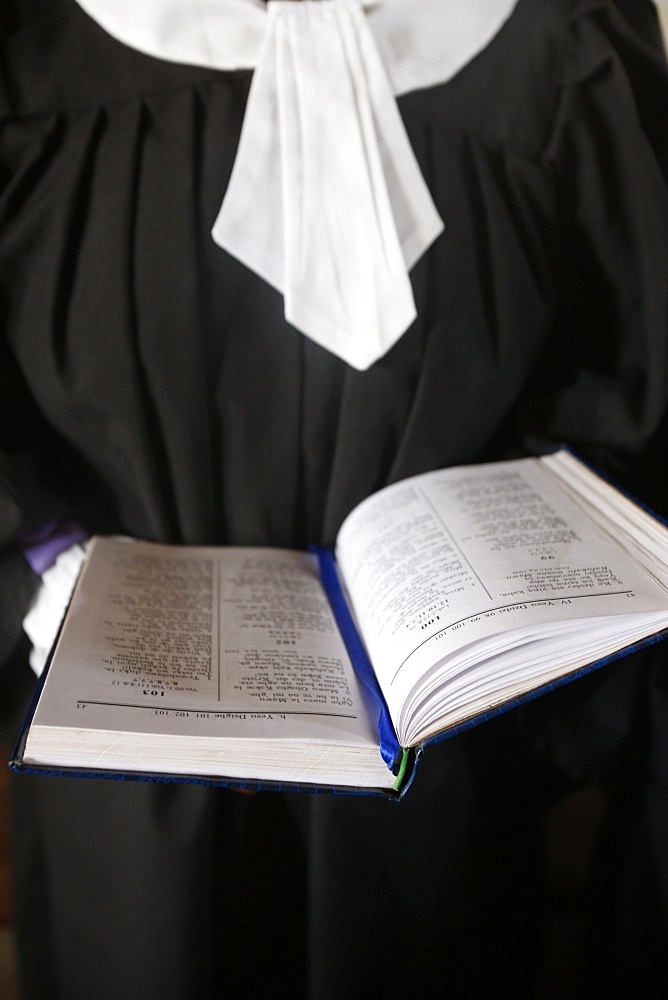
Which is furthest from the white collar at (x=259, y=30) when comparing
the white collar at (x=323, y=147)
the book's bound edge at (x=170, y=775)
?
the book's bound edge at (x=170, y=775)

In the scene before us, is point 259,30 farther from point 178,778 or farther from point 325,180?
point 178,778

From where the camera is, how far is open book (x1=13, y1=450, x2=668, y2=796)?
454mm

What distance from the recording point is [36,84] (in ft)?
2.02

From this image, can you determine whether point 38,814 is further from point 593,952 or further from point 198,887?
point 593,952

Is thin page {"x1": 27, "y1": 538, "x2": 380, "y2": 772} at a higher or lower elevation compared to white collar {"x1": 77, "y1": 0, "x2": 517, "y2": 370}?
lower

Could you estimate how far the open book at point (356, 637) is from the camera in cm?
45

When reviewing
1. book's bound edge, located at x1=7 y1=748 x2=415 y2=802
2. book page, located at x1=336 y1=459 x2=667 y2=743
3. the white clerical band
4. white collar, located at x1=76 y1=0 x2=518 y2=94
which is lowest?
book's bound edge, located at x1=7 y1=748 x2=415 y2=802

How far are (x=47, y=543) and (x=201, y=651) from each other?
213 millimetres

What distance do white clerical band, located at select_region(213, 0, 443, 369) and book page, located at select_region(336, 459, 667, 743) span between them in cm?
13

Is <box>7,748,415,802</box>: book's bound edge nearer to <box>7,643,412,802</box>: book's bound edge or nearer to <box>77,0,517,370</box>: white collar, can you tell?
<box>7,643,412,802</box>: book's bound edge

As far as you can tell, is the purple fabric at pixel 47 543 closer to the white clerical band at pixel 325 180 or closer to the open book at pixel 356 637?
the open book at pixel 356 637

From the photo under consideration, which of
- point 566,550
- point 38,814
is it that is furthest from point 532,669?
point 38,814

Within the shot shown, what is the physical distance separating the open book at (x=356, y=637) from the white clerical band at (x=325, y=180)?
6.0 inches

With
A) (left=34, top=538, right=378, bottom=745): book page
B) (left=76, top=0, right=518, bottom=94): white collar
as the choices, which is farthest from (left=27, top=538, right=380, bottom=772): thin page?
(left=76, top=0, right=518, bottom=94): white collar
